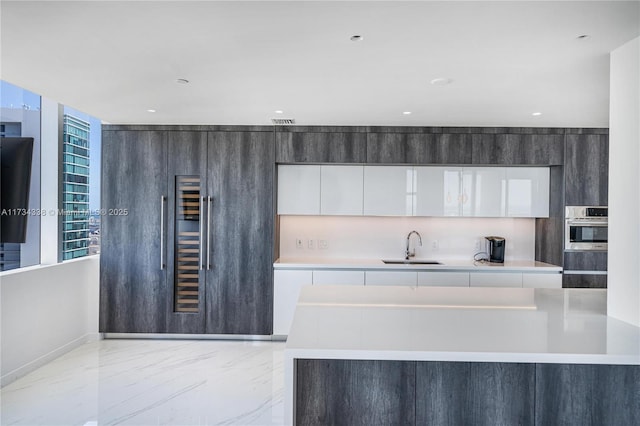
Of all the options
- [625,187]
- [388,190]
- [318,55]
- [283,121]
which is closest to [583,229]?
[388,190]

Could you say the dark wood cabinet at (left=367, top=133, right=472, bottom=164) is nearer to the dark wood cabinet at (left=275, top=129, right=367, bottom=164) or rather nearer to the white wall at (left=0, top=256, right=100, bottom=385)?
the dark wood cabinet at (left=275, top=129, right=367, bottom=164)

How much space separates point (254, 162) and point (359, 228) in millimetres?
1489

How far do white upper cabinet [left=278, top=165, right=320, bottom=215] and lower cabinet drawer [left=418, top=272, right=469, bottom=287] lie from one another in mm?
1335

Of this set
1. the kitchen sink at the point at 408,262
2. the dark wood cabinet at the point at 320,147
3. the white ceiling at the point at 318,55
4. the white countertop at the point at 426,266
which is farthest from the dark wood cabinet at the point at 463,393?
the dark wood cabinet at the point at 320,147

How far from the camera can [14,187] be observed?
3.10 metres

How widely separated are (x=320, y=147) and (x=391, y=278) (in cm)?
160

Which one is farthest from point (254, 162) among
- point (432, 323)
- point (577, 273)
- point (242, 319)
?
point (577, 273)

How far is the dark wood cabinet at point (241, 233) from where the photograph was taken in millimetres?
4008

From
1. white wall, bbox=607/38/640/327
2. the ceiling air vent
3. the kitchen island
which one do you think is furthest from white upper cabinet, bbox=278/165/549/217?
the kitchen island

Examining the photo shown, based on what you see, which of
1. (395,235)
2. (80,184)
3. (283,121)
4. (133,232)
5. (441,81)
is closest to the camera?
(441,81)

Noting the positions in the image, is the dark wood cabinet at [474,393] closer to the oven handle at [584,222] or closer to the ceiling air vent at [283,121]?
the ceiling air vent at [283,121]

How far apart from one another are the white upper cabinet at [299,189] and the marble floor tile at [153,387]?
149 centimetres

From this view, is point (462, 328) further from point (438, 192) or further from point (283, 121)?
point (283, 121)

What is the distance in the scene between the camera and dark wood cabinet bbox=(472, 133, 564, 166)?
3996 millimetres
